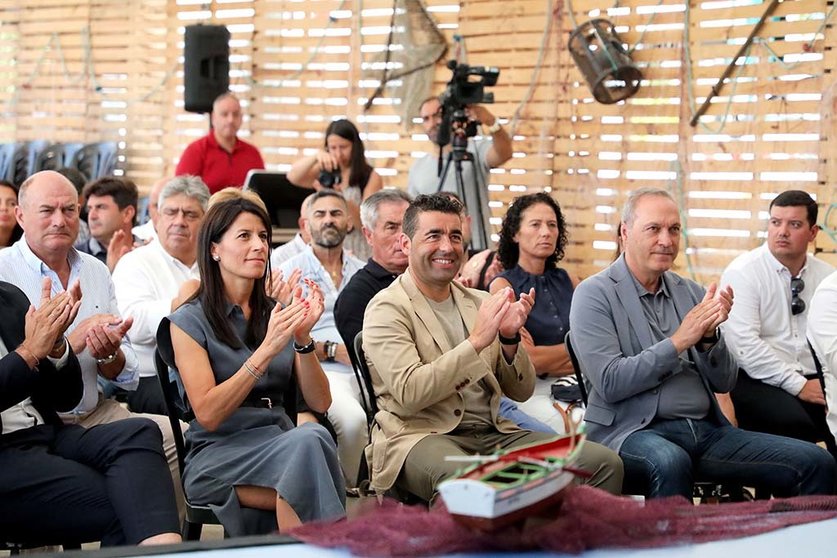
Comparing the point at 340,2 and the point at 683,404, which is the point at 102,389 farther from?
the point at 340,2

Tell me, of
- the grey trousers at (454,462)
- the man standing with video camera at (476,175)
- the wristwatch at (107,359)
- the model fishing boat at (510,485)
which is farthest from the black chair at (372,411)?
the man standing with video camera at (476,175)

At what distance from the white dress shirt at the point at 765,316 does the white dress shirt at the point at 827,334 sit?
2.28ft

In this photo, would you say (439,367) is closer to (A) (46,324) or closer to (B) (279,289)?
(B) (279,289)

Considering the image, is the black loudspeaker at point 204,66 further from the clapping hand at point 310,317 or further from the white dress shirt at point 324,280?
the clapping hand at point 310,317

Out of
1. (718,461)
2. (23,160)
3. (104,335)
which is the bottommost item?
(718,461)

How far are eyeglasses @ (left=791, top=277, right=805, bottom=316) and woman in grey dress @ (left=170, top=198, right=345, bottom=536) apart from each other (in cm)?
227

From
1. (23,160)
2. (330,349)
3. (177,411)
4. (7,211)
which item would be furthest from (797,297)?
(23,160)

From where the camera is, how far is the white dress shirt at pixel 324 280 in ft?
15.9

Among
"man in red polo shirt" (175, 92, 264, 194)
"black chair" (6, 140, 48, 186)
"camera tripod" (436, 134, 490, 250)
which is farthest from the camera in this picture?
"black chair" (6, 140, 48, 186)

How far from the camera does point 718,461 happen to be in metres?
3.44

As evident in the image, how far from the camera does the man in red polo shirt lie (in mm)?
7445

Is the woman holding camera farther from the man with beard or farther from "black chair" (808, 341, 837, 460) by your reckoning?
"black chair" (808, 341, 837, 460)

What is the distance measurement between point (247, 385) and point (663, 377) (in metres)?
1.34

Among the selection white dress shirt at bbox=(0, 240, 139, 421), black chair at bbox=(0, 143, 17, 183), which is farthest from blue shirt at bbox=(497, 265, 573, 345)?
black chair at bbox=(0, 143, 17, 183)
